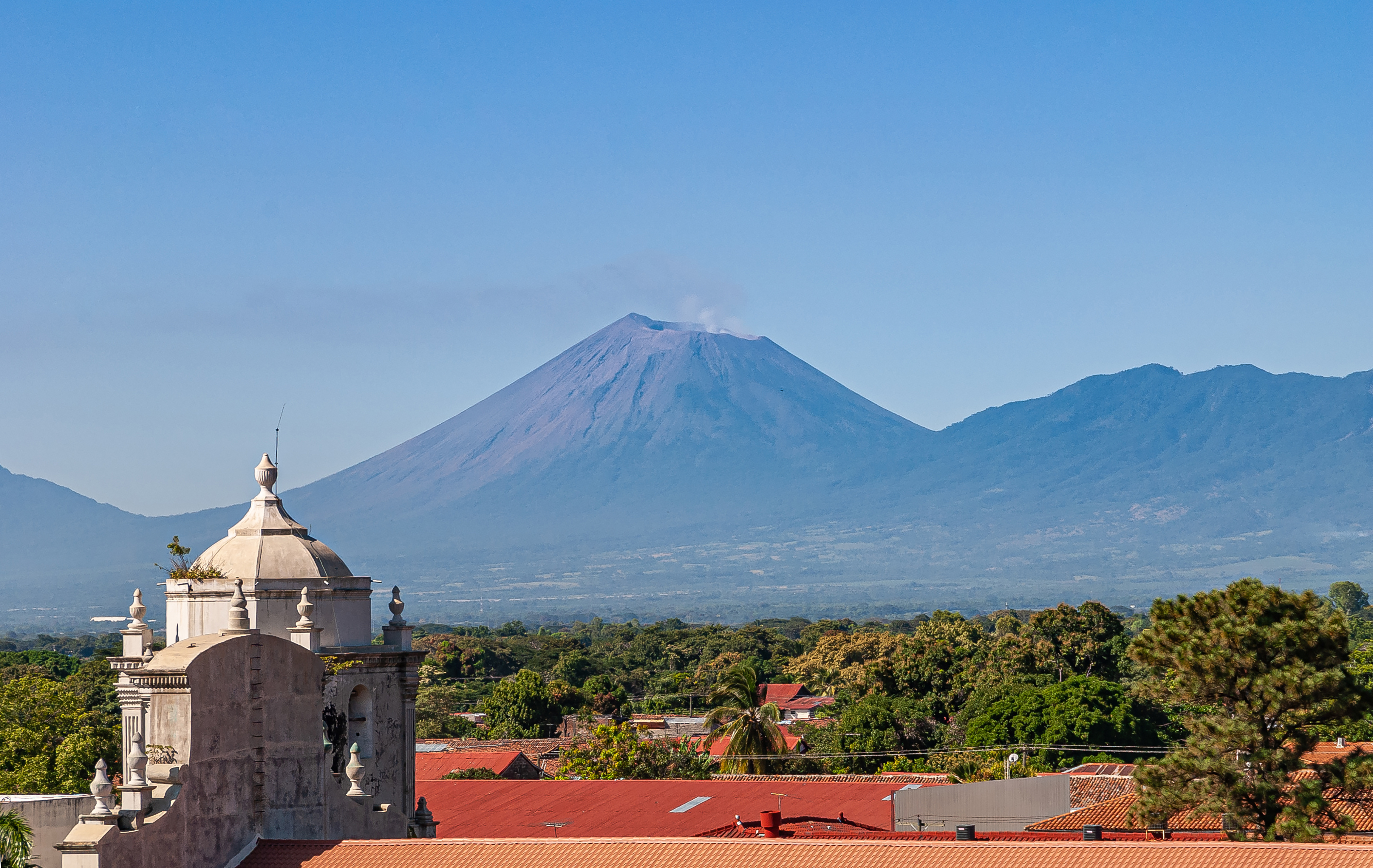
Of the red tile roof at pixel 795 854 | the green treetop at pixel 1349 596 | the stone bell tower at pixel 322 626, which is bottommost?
the red tile roof at pixel 795 854

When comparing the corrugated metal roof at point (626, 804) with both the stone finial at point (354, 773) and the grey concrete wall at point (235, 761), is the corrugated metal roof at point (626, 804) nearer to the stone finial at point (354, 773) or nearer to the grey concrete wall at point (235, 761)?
the stone finial at point (354, 773)

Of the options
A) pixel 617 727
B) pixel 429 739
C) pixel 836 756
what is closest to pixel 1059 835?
pixel 617 727

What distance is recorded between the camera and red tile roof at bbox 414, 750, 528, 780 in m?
49.6

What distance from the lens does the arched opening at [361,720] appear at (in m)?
21.2

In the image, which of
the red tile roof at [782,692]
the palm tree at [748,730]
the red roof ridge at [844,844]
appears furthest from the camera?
the red tile roof at [782,692]

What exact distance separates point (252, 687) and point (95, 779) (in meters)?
2.25

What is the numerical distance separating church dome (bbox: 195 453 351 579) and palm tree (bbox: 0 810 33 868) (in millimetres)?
4378

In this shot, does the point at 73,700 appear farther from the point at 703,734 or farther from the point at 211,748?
the point at 703,734

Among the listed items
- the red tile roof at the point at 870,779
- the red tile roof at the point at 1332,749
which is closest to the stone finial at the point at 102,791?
the red tile roof at the point at 870,779

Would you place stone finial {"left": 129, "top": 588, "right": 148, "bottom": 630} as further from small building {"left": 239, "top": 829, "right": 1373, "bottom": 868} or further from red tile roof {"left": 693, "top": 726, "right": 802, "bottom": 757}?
red tile roof {"left": 693, "top": 726, "right": 802, "bottom": 757}

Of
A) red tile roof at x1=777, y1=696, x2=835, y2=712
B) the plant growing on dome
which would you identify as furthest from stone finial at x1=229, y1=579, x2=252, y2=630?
red tile roof at x1=777, y1=696, x2=835, y2=712

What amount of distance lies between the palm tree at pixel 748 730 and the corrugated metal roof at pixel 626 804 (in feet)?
40.0

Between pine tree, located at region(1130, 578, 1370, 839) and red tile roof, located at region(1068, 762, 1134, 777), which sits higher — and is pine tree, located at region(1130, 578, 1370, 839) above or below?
above

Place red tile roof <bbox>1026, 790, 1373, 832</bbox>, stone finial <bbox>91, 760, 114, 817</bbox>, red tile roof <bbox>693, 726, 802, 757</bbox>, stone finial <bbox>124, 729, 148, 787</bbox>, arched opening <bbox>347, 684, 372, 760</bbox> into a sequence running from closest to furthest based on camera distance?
1. stone finial <bbox>91, 760, 114, 817</bbox>
2. stone finial <bbox>124, 729, 148, 787</bbox>
3. arched opening <bbox>347, 684, 372, 760</bbox>
4. red tile roof <bbox>1026, 790, 1373, 832</bbox>
5. red tile roof <bbox>693, 726, 802, 757</bbox>
